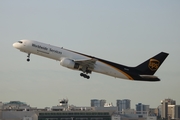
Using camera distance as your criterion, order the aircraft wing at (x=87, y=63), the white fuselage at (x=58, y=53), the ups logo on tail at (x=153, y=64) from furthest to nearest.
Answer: the ups logo on tail at (x=153, y=64) < the white fuselage at (x=58, y=53) < the aircraft wing at (x=87, y=63)

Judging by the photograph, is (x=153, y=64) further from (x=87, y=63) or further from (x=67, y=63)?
(x=67, y=63)

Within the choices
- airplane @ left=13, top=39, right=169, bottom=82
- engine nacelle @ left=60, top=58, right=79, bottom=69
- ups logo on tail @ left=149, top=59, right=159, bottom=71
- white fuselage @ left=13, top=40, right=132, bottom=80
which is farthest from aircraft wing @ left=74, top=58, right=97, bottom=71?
ups logo on tail @ left=149, top=59, right=159, bottom=71

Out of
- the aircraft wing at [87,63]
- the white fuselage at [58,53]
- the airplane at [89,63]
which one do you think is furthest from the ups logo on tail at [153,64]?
the aircraft wing at [87,63]

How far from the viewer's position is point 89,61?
11456cm

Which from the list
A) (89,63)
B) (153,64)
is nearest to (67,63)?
(89,63)

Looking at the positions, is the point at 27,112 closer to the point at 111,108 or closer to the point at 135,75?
the point at 111,108

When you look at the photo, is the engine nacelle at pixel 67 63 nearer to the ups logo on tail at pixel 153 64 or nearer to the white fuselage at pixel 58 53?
the white fuselage at pixel 58 53

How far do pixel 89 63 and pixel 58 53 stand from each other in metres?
7.22

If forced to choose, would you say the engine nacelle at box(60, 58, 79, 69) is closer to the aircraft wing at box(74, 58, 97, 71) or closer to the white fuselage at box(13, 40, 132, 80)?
the white fuselage at box(13, 40, 132, 80)

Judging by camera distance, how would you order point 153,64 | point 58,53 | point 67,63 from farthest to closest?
point 153,64
point 58,53
point 67,63

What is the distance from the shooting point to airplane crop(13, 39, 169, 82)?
377ft

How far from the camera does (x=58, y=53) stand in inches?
4523

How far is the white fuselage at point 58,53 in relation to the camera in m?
115

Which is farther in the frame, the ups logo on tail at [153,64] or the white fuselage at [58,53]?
the ups logo on tail at [153,64]
